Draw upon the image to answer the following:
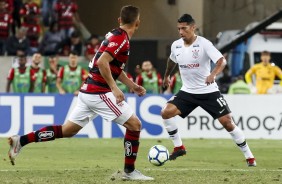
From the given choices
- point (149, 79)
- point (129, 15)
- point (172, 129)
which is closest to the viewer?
point (129, 15)

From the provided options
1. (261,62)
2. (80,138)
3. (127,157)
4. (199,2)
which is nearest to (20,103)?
(80,138)

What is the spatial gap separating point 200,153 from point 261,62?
26.2 ft

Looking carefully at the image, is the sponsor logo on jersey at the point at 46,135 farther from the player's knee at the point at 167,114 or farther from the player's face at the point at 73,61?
the player's face at the point at 73,61

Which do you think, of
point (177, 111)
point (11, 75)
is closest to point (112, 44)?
point (177, 111)

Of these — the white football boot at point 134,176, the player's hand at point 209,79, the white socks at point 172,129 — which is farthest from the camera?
the white socks at point 172,129

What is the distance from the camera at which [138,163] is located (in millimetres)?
14188

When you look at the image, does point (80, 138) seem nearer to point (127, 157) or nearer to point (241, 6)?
point (127, 157)

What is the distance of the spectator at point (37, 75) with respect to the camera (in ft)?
76.0

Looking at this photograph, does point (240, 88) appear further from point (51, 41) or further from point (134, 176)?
point (134, 176)

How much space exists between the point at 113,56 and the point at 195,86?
10.4 ft

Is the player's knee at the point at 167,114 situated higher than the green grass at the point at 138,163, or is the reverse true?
the player's knee at the point at 167,114

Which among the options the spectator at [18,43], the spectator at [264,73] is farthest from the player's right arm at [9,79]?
the spectator at [264,73]

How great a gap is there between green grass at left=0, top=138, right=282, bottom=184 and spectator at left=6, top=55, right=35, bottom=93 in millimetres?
3724

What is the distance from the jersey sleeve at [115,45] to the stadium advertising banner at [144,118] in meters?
9.11
